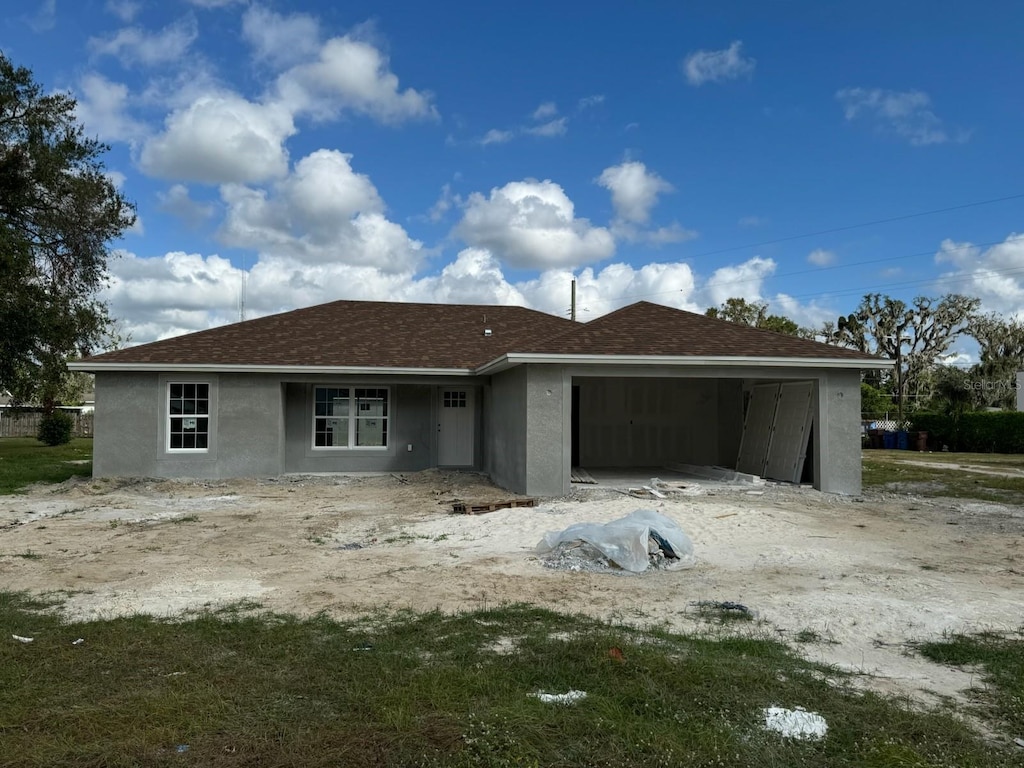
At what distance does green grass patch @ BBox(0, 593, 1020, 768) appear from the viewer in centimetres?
355

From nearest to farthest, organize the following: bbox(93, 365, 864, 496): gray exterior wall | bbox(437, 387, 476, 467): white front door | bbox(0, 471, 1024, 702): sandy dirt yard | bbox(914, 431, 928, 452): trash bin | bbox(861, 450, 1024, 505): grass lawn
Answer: bbox(0, 471, 1024, 702): sandy dirt yard → bbox(93, 365, 864, 496): gray exterior wall → bbox(861, 450, 1024, 505): grass lawn → bbox(437, 387, 476, 467): white front door → bbox(914, 431, 928, 452): trash bin

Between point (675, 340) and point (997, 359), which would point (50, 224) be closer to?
point (675, 340)

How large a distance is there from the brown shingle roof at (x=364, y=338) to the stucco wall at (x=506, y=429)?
1268 millimetres

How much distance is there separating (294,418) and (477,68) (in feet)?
29.7

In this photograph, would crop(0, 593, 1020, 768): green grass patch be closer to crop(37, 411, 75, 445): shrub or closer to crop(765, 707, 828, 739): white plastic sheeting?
crop(765, 707, 828, 739): white plastic sheeting

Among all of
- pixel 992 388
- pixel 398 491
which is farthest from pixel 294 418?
pixel 992 388

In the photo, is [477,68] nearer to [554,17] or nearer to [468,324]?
[554,17]

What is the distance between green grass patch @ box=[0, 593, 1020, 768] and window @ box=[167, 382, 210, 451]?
456 inches

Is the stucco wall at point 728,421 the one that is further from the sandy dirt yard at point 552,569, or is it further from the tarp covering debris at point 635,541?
the tarp covering debris at point 635,541

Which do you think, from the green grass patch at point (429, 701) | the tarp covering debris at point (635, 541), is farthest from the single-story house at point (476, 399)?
the green grass patch at point (429, 701)

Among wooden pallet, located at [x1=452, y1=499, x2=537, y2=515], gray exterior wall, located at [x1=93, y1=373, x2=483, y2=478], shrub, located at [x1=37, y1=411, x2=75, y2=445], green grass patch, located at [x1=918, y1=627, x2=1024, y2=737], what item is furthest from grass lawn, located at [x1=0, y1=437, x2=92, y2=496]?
green grass patch, located at [x1=918, y1=627, x2=1024, y2=737]

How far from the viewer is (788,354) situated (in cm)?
1462

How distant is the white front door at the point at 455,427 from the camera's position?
18.7 meters

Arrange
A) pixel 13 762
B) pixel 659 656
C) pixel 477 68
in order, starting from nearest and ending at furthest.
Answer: pixel 13 762 < pixel 659 656 < pixel 477 68
